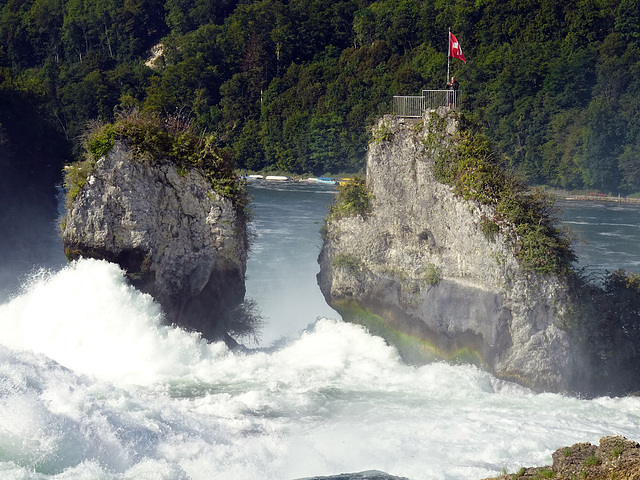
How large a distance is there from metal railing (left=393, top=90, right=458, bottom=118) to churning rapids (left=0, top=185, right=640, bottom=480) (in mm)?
5634

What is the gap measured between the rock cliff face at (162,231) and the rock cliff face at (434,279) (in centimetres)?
307

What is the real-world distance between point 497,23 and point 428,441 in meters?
95.6

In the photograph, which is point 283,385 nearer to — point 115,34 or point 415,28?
point 415,28

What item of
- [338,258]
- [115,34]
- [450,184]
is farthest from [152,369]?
[115,34]

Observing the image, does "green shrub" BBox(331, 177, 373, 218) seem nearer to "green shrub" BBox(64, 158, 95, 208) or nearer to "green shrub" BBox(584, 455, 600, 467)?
"green shrub" BBox(64, 158, 95, 208)

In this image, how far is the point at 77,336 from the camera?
19.5 metres

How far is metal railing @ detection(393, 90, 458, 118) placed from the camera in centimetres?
2195

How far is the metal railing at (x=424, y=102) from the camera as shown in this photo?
22.0 metres

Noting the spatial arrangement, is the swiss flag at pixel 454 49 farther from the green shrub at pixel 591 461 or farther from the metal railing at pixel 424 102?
the green shrub at pixel 591 461

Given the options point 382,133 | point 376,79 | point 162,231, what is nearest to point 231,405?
point 162,231

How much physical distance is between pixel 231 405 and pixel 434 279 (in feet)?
20.9

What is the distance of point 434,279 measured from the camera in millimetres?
21219

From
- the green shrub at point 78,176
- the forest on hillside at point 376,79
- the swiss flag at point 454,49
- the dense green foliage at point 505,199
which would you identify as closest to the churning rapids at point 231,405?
the green shrub at point 78,176

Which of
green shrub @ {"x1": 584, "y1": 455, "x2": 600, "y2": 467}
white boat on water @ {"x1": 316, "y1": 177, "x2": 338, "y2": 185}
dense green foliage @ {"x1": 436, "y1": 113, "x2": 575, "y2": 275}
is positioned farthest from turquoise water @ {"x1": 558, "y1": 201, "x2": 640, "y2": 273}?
white boat on water @ {"x1": 316, "y1": 177, "x2": 338, "y2": 185}
